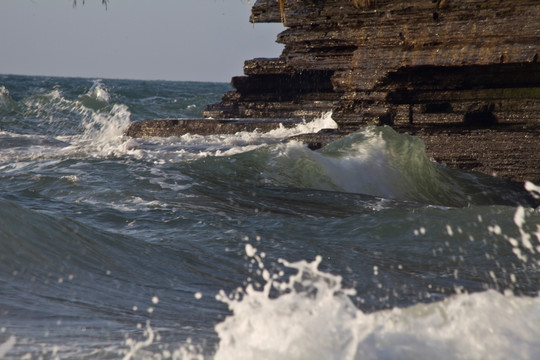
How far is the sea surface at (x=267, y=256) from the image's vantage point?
2605 millimetres

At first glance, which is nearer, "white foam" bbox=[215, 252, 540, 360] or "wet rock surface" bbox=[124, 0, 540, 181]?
"white foam" bbox=[215, 252, 540, 360]

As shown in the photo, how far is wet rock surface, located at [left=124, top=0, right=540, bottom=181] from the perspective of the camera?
305 inches

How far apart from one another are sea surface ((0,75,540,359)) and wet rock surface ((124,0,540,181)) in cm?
37

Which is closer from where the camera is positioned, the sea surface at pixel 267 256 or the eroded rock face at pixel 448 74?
the sea surface at pixel 267 256

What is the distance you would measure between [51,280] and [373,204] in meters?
3.43

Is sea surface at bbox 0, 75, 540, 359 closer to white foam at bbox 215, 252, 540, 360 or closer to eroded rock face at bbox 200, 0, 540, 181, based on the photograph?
white foam at bbox 215, 252, 540, 360

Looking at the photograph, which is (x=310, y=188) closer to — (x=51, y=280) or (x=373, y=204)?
(x=373, y=204)

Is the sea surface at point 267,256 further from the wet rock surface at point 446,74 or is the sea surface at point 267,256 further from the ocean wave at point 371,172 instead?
the wet rock surface at point 446,74

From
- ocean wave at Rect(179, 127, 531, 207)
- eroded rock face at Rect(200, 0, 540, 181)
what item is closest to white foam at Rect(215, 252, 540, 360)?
ocean wave at Rect(179, 127, 531, 207)

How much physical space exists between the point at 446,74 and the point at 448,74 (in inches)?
1.0

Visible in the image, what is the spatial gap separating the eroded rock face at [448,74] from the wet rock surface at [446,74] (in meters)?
0.01

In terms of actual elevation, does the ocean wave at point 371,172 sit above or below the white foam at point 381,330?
below

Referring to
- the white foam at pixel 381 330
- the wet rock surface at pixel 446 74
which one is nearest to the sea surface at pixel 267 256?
the white foam at pixel 381 330

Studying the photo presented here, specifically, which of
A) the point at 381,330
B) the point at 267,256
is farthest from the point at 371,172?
the point at 381,330
